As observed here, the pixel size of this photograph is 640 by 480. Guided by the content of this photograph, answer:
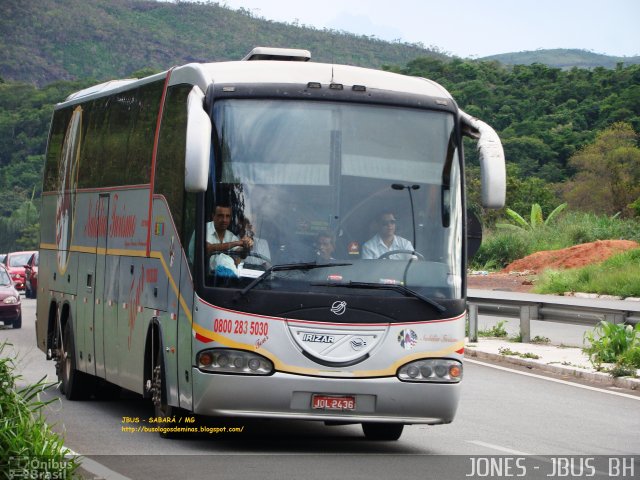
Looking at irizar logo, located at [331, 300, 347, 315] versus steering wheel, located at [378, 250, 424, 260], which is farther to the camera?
steering wheel, located at [378, 250, 424, 260]

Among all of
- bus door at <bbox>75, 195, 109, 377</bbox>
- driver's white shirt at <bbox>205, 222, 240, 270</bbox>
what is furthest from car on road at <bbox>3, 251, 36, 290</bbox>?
driver's white shirt at <bbox>205, 222, 240, 270</bbox>

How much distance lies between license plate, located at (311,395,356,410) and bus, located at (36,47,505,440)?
0.04ft

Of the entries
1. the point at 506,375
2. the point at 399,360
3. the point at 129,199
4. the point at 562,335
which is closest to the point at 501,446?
the point at 399,360

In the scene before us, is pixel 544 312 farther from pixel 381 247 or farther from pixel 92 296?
pixel 381 247

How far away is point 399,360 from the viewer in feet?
36.2

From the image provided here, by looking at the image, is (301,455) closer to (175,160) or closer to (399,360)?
(399,360)

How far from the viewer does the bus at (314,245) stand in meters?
10.9

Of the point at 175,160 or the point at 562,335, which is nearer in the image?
the point at 175,160

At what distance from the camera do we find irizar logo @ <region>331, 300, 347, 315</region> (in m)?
10.9

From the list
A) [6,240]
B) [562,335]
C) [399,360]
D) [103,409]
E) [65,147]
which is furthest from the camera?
[6,240]

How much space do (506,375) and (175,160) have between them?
8498mm

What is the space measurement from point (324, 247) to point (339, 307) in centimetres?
52

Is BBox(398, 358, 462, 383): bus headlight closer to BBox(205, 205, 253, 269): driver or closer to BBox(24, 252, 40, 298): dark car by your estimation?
BBox(205, 205, 253, 269): driver

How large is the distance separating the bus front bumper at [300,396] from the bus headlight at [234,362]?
54 mm
